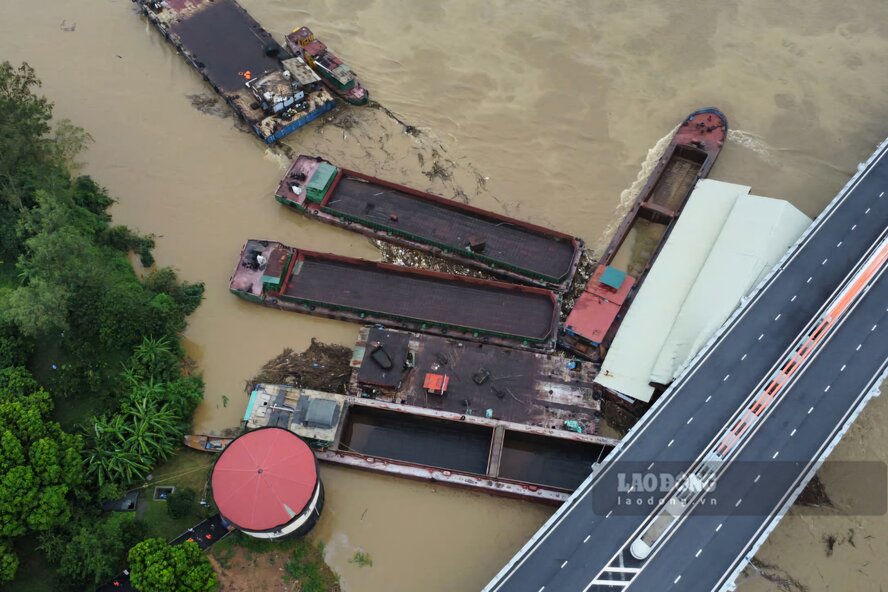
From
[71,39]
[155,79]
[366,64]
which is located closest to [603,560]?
[366,64]

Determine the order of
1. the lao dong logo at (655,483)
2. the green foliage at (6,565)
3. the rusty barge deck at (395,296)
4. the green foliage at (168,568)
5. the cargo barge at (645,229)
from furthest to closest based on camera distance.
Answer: the rusty barge deck at (395,296)
the cargo barge at (645,229)
the lao dong logo at (655,483)
the green foliage at (6,565)
the green foliage at (168,568)

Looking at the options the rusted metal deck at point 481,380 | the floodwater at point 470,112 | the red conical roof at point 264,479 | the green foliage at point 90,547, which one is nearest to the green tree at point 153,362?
the floodwater at point 470,112

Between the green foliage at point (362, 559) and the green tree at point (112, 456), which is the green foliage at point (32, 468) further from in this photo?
the green foliage at point (362, 559)

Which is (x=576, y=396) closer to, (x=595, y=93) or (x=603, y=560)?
(x=603, y=560)

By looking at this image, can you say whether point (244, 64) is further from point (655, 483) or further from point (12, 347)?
point (655, 483)

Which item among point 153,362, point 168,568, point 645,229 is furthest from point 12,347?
point 645,229

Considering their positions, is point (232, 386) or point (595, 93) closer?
point (232, 386)

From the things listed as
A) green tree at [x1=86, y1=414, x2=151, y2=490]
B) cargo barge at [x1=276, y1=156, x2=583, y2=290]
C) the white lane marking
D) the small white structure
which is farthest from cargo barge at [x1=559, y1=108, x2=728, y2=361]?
green tree at [x1=86, y1=414, x2=151, y2=490]
